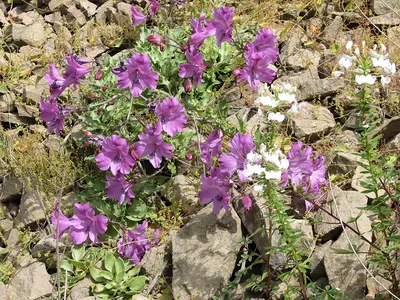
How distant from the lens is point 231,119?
4.09 meters

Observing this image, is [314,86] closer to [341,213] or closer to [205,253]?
[341,213]

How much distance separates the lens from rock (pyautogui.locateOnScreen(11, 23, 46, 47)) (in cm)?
502

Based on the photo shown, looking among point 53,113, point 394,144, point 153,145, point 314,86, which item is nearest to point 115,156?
point 153,145

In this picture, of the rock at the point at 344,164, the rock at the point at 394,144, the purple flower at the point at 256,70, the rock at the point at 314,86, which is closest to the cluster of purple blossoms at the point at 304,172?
the rock at the point at 344,164

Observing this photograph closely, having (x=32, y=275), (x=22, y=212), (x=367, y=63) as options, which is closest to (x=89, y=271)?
(x=32, y=275)

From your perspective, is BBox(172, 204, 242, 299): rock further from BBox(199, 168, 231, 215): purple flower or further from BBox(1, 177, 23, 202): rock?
BBox(1, 177, 23, 202): rock

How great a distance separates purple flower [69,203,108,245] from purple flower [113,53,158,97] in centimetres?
76

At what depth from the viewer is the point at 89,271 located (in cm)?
355

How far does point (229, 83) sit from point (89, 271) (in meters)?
1.72

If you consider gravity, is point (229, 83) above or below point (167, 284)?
above

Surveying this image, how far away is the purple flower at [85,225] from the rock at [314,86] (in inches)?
68.2

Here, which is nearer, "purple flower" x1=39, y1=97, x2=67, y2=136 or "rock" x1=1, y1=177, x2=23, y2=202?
"purple flower" x1=39, y1=97, x2=67, y2=136

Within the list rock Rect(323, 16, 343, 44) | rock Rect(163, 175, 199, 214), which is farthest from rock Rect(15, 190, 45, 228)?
rock Rect(323, 16, 343, 44)

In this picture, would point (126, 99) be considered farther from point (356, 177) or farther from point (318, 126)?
point (356, 177)
